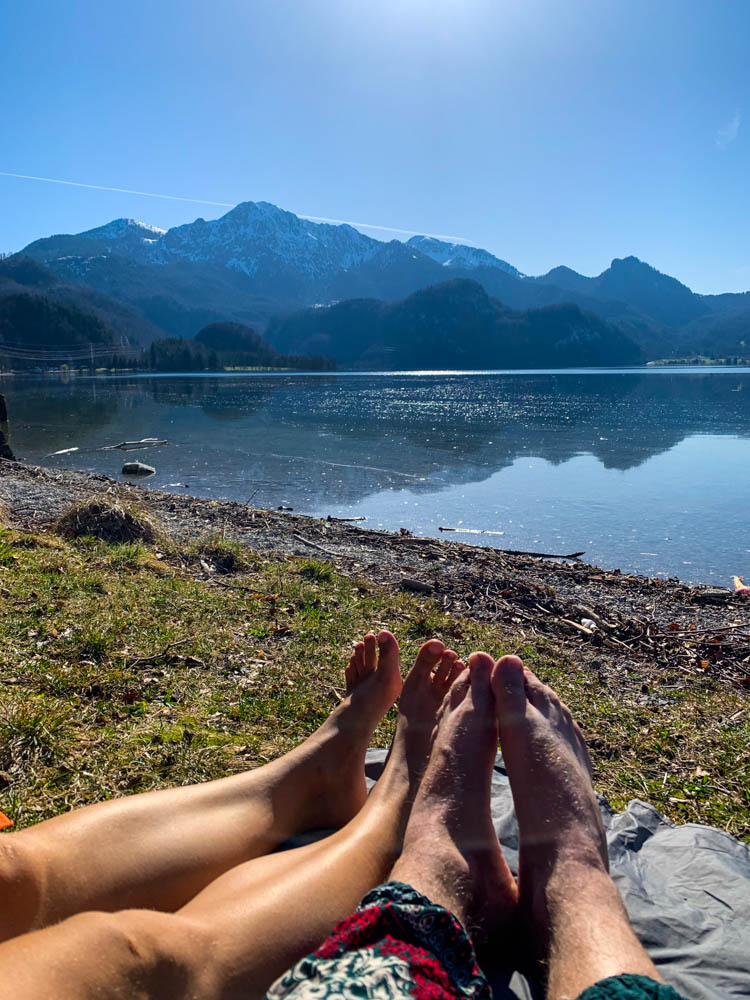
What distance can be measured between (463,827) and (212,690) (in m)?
1.94

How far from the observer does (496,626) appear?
5363mm

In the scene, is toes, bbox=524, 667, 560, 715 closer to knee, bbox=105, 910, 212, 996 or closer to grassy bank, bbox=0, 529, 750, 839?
grassy bank, bbox=0, 529, 750, 839

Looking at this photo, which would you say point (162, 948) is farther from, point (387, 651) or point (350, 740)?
point (387, 651)

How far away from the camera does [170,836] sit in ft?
5.49

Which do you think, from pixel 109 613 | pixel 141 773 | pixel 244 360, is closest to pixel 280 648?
pixel 109 613

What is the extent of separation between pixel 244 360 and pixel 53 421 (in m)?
100

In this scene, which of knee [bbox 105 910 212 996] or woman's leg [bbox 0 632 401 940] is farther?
woman's leg [bbox 0 632 401 940]

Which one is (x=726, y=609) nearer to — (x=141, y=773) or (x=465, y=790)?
(x=465, y=790)

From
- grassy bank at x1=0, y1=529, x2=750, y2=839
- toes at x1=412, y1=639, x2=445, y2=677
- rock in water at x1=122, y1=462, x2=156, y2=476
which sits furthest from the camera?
rock in water at x1=122, y1=462, x2=156, y2=476

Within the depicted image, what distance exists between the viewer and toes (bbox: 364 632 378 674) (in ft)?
9.54

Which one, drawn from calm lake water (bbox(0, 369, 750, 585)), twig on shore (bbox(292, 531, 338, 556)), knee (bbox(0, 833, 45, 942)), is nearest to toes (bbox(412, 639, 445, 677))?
knee (bbox(0, 833, 45, 942))

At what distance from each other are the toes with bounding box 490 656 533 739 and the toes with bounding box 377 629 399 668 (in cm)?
55

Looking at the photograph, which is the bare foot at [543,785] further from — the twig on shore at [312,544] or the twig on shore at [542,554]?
the twig on shore at [542,554]

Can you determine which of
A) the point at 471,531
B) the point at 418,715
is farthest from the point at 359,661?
the point at 471,531
